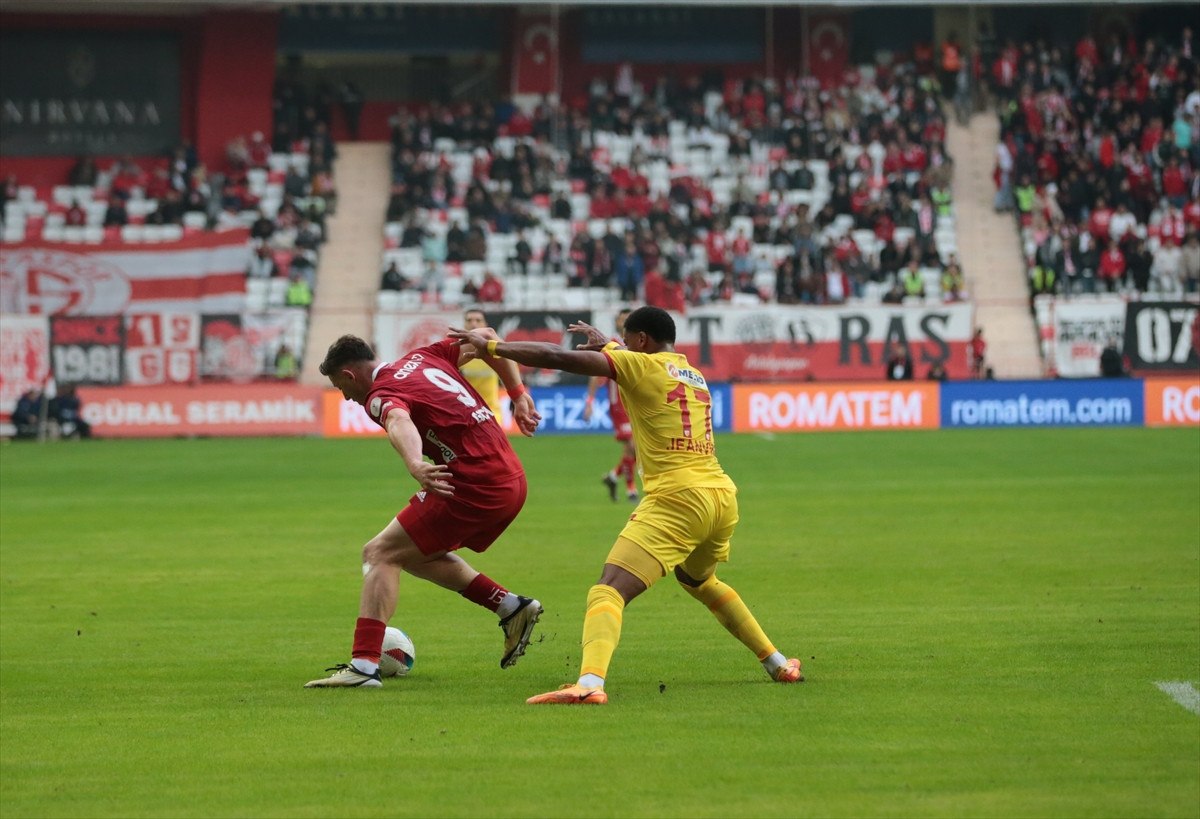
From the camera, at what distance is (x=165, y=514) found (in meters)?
17.6

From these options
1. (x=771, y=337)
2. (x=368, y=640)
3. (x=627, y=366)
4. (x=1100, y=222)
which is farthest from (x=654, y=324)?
(x=1100, y=222)

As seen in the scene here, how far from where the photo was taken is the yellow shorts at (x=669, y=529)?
765 centimetres

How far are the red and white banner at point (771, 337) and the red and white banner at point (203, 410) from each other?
2883 millimetres

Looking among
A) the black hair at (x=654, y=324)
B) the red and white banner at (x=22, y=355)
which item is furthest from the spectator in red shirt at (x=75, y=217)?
the black hair at (x=654, y=324)

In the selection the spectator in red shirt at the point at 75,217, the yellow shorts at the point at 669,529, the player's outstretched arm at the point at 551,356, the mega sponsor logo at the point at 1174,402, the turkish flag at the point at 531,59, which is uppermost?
the turkish flag at the point at 531,59

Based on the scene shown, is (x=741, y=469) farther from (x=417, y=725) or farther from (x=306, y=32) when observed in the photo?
(x=306, y=32)

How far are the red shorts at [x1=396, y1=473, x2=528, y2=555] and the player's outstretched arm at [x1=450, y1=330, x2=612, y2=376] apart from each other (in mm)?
969

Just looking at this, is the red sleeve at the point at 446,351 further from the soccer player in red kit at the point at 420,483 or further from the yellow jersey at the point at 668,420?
the yellow jersey at the point at 668,420

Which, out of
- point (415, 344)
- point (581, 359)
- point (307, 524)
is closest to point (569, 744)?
point (581, 359)

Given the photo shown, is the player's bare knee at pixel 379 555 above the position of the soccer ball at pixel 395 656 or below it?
above

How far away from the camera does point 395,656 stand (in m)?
8.49

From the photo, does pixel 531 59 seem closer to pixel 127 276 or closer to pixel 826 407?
pixel 127 276

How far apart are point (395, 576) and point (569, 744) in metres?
1.99

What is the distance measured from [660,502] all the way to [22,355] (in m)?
29.5
